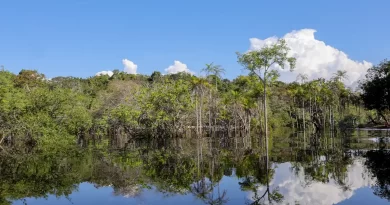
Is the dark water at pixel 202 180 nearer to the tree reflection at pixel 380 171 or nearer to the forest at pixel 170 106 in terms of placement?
the tree reflection at pixel 380 171

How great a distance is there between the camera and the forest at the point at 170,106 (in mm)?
28906

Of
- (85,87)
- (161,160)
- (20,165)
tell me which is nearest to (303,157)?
(161,160)

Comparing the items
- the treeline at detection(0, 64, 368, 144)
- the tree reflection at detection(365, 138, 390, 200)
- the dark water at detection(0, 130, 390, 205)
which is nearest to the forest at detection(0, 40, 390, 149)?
the treeline at detection(0, 64, 368, 144)

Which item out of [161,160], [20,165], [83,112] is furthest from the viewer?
[83,112]

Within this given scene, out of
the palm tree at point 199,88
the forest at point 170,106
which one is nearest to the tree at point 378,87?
the forest at point 170,106

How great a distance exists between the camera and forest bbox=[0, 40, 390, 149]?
2891 cm

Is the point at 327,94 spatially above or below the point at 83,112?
above

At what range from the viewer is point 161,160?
2042 cm

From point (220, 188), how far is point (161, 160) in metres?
8.39

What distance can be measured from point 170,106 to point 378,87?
24.2 m

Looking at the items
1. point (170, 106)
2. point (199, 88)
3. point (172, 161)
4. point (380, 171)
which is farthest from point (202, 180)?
point (199, 88)

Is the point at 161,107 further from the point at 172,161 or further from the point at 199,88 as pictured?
the point at 172,161

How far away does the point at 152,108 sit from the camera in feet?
135

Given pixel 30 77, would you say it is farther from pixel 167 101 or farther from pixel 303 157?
pixel 303 157
